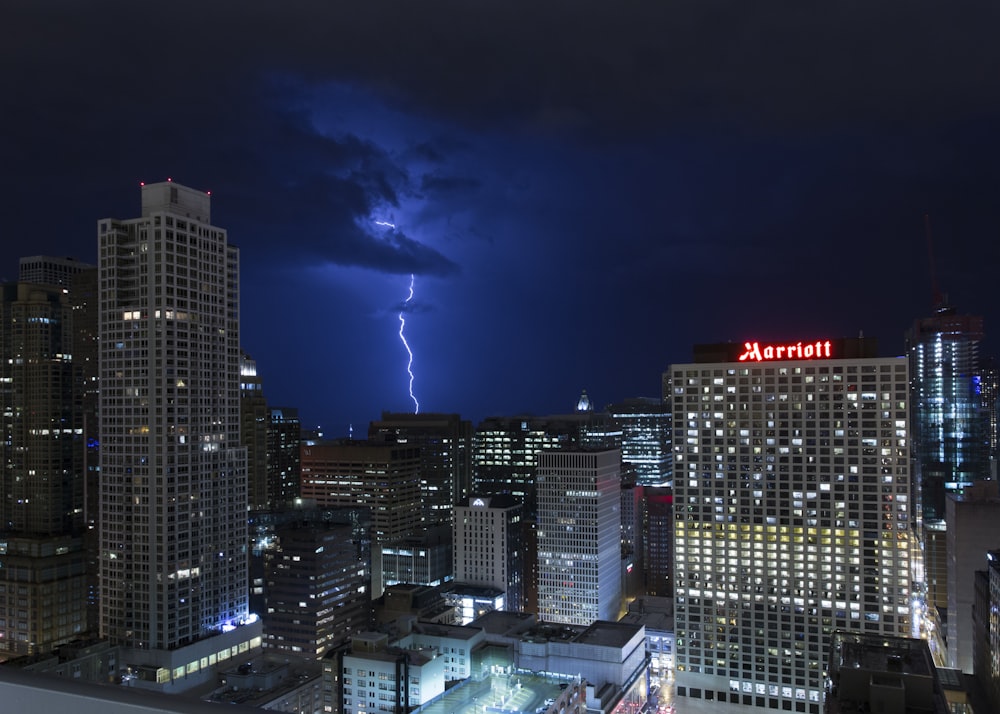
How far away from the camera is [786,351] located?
149 feet

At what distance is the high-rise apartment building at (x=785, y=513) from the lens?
42.5 m

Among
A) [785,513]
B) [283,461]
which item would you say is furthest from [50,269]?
[785,513]

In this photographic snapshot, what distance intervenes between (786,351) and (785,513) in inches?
381

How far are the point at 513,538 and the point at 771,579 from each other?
29.3 meters

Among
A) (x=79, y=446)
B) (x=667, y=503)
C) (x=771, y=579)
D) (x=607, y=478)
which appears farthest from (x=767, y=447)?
(x=79, y=446)

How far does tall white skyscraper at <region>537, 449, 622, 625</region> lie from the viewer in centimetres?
6569

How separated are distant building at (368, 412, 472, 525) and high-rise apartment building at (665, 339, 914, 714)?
49.9 meters

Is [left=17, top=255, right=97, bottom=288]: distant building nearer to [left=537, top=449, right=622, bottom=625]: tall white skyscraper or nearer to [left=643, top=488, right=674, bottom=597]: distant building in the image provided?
[left=537, top=449, right=622, bottom=625]: tall white skyscraper

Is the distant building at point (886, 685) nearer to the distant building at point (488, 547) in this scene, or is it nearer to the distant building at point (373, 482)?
the distant building at point (488, 547)

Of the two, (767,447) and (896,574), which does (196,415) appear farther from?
(896,574)

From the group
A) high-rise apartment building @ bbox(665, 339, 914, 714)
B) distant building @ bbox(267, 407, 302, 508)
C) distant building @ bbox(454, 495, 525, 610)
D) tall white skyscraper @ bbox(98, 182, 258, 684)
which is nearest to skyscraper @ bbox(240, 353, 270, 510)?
distant building @ bbox(267, 407, 302, 508)

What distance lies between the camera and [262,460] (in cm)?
8481

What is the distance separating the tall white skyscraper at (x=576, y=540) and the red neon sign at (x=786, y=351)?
983 inches

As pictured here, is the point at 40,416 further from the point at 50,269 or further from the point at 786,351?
the point at 786,351
